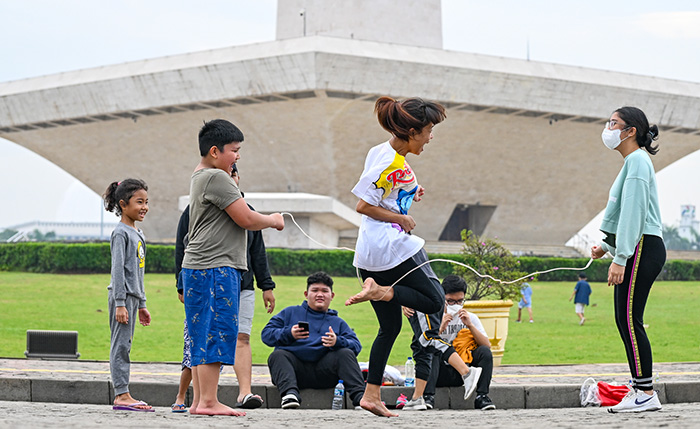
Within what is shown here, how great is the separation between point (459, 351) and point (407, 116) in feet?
7.79

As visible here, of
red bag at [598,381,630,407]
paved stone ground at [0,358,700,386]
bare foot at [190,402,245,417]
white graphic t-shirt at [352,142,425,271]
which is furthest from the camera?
paved stone ground at [0,358,700,386]

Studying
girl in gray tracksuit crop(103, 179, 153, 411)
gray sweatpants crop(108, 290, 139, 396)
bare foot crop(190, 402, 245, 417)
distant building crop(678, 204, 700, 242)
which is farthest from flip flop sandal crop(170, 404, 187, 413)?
distant building crop(678, 204, 700, 242)

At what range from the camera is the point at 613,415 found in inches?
175

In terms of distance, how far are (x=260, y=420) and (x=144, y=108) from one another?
25637mm

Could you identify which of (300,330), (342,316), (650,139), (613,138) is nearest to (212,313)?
(300,330)

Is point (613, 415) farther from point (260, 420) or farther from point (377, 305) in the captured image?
point (260, 420)

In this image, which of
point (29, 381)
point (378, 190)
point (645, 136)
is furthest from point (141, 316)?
point (645, 136)

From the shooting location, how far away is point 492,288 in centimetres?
1009

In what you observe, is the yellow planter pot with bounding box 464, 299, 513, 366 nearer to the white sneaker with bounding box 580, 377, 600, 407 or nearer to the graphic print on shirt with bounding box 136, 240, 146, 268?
the white sneaker with bounding box 580, 377, 600, 407

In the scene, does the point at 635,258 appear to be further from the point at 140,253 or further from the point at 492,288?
the point at 492,288

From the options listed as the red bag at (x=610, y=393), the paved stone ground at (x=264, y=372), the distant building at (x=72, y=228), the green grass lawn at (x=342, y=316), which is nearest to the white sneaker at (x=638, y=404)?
the red bag at (x=610, y=393)

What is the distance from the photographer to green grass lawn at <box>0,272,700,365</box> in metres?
10.1

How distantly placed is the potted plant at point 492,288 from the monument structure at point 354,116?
50.8 feet

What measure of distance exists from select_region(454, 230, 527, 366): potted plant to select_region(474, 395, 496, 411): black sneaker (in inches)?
74.8
